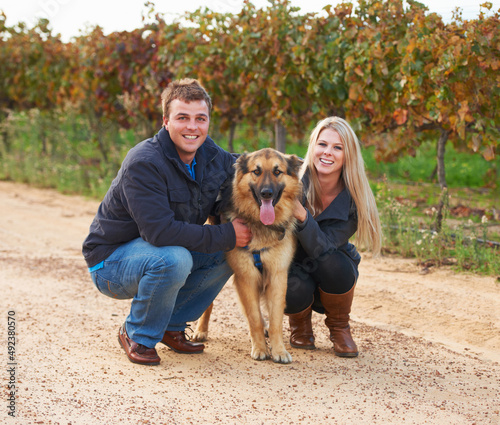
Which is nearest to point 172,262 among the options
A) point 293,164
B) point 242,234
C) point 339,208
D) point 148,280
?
point 148,280

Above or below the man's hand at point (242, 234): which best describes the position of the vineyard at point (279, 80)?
above

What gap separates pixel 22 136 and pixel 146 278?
10.9m

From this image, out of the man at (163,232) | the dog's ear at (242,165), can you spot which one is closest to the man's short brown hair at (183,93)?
the man at (163,232)

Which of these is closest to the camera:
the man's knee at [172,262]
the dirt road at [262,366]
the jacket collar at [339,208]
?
the dirt road at [262,366]

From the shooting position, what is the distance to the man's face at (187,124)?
3297 mm

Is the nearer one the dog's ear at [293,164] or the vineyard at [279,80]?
the dog's ear at [293,164]

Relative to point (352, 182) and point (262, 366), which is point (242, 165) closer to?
point (352, 182)

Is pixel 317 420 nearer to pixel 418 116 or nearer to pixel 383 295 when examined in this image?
pixel 383 295

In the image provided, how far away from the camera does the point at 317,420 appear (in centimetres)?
261

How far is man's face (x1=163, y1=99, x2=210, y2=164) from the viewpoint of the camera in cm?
330

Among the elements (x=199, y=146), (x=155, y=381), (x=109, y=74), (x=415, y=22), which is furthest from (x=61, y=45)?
(x=155, y=381)

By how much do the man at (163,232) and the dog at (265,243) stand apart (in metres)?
0.11

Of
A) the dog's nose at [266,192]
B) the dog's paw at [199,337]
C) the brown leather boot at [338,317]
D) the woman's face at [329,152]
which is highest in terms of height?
the woman's face at [329,152]

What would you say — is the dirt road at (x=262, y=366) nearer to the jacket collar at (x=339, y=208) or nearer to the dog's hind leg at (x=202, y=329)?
the dog's hind leg at (x=202, y=329)
